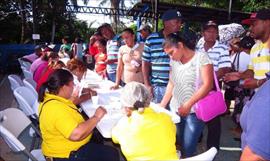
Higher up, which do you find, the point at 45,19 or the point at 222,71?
the point at 45,19

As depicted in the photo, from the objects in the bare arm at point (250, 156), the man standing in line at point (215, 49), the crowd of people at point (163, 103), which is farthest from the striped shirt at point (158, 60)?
the bare arm at point (250, 156)

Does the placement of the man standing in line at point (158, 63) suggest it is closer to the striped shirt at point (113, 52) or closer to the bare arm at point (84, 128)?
the bare arm at point (84, 128)

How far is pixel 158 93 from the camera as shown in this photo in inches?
150

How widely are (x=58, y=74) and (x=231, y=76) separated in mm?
1508

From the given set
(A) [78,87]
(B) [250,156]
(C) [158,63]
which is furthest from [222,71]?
(B) [250,156]

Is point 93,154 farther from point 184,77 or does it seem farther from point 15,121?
point 184,77

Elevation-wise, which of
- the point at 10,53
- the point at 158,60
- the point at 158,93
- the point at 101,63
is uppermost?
the point at 158,60

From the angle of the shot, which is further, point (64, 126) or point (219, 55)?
point (219, 55)

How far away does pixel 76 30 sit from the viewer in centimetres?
2373

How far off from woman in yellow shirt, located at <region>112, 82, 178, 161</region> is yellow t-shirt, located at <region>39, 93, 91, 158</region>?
0.41 metres

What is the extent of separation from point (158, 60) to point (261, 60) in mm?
1042

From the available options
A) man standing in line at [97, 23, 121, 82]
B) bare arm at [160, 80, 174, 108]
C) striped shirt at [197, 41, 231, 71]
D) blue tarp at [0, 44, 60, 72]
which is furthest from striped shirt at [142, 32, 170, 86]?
blue tarp at [0, 44, 60, 72]

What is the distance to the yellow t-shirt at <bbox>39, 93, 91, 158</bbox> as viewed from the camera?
2521mm

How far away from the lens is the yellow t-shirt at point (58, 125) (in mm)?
2521
